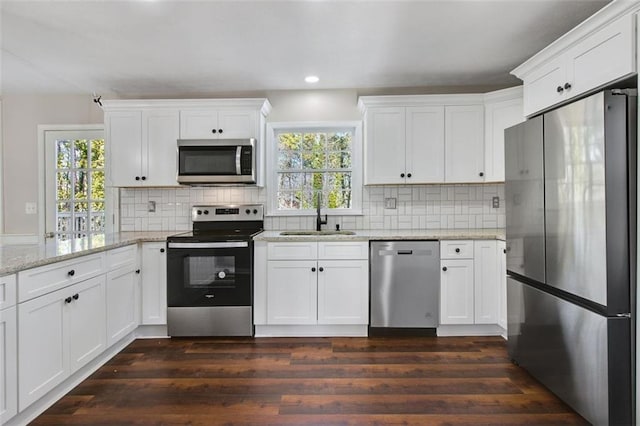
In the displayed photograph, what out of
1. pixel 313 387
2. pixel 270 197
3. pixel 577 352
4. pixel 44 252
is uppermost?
pixel 270 197

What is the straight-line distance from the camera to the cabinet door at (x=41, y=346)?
1.75m

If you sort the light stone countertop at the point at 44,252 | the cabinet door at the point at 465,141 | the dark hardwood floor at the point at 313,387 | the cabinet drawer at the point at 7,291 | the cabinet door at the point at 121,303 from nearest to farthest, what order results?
the cabinet drawer at the point at 7,291 → the light stone countertop at the point at 44,252 → the dark hardwood floor at the point at 313,387 → the cabinet door at the point at 121,303 → the cabinet door at the point at 465,141

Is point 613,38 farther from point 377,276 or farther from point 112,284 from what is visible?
point 112,284

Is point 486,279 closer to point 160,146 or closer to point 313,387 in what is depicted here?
point 313,387

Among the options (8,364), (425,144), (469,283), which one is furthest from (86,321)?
(425,144)

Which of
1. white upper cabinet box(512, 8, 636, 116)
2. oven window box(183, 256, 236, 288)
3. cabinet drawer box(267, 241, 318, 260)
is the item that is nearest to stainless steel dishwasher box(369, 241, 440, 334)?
cabinet drawer box(267, 241, 318, 260)

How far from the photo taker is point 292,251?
3047 millimetres

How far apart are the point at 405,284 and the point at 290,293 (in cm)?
97

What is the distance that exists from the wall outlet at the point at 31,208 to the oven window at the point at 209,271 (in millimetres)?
2000

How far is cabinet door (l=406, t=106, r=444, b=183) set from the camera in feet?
10.8

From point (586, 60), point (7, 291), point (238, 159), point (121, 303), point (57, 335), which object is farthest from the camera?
point (238, 159)

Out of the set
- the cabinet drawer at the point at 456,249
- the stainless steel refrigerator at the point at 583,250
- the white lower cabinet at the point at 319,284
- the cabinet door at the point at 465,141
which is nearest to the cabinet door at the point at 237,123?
the white lower cabinet at the point at 319,284

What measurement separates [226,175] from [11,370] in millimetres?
2014

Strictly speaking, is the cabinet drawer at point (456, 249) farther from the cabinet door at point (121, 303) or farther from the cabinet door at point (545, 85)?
the cabinet door at point (121, 303)
